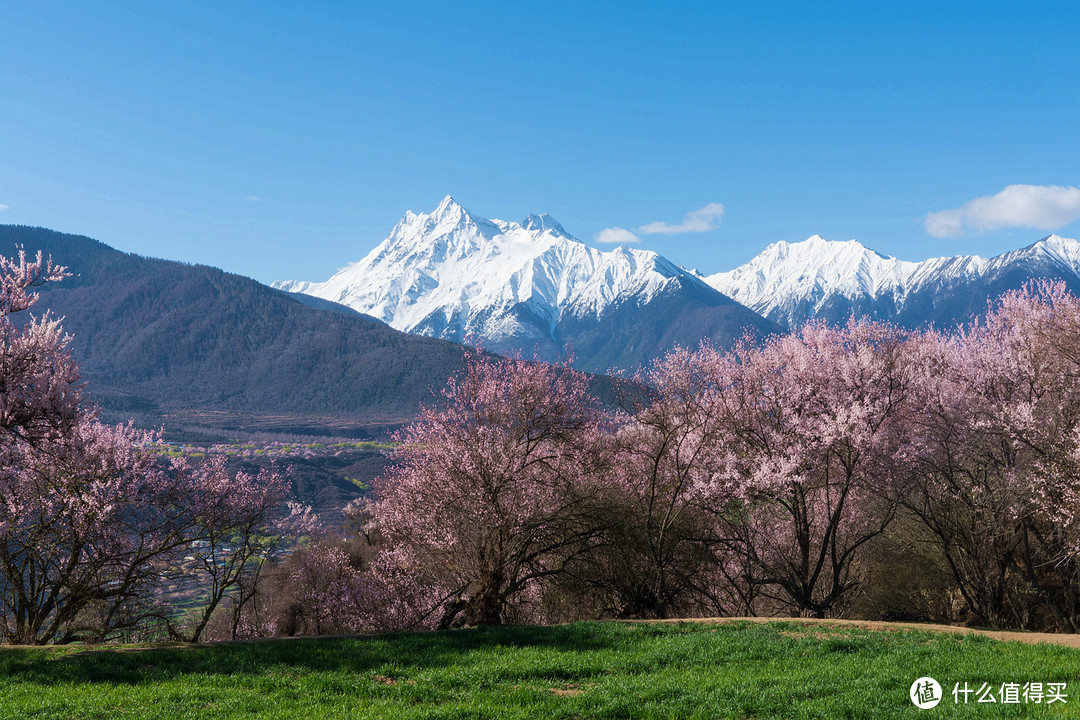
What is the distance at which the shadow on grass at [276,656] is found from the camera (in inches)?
542

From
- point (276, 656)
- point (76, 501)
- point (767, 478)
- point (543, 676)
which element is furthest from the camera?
point (767, 478)

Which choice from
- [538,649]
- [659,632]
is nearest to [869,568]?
[659,632]

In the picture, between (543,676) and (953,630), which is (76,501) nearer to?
(543,676)

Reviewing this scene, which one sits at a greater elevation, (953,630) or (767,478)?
(767,478)

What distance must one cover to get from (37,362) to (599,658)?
47.1 feet

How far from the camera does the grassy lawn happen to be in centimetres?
1115

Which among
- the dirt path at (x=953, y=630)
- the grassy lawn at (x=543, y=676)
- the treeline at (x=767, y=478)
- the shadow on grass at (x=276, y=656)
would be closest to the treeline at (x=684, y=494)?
the treeline at (x=767, y=478)

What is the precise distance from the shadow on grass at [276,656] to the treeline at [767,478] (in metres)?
5.13

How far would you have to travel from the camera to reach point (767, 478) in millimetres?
24875

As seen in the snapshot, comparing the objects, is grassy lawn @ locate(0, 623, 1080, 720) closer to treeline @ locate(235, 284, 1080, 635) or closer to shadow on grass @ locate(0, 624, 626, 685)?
shadow on grass @ locate(0, 624, 626, 685)

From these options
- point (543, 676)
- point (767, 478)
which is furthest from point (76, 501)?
point (767, 478)

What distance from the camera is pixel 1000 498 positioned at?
23.3 m

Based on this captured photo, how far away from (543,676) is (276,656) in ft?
19.3

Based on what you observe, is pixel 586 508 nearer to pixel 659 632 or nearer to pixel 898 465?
pixel 659 632
